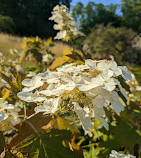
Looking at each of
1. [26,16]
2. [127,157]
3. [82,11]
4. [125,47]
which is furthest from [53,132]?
[82,11]

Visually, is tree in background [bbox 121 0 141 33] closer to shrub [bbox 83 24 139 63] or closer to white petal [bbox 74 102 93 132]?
shrub [bbox 83 24 139 63]

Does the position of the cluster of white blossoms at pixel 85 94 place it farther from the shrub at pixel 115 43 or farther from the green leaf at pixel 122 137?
the shrub at pixel 115 43

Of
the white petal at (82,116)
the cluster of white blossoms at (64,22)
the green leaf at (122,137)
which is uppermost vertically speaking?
the cluster of white blossoms at (64,22)

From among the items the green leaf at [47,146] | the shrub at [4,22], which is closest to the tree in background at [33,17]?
the shrub at [4,22]

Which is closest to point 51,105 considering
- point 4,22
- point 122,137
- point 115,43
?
point 122,137

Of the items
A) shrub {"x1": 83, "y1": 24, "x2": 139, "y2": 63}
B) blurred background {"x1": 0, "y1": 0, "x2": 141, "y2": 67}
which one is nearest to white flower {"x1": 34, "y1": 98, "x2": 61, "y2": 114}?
blurred background {"x1": 0, "y1": 0, "x2": 141, "y2": 67}

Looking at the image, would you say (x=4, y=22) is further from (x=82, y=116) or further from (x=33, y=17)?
(x=33, y=17)

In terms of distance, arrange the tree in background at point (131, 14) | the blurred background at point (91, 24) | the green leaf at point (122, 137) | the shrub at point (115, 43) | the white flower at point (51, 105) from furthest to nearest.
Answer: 1. the tree in background at point (131, 14)
2. the shrub at point (115, 43)
3. the blurred background at point (91, 24)
4. the green leaf at point (122, 137)
5. the white flower at point (51, 105)
